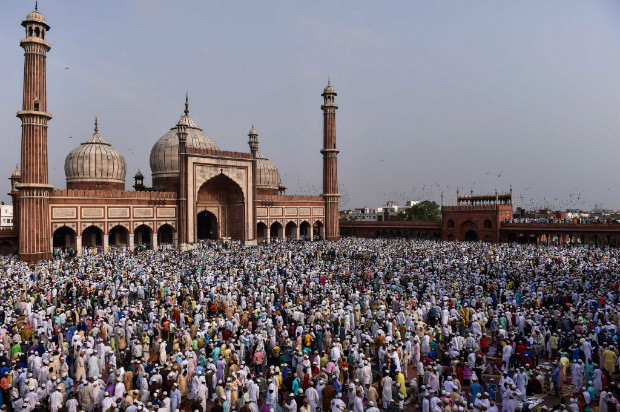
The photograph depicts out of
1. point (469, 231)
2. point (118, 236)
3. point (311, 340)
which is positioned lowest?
point (311, 340)

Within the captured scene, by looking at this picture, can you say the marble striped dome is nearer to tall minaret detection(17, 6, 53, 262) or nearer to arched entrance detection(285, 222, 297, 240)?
tall minaret detection(17, 6, 53, 262)

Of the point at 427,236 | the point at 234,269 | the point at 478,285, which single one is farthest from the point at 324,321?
the point at 427,236

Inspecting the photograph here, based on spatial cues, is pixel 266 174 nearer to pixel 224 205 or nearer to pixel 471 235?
pixel 224 205

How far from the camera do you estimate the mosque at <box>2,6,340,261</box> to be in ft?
79.0

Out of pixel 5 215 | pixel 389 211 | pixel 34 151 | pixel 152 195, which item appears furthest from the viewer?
pixel 389 211

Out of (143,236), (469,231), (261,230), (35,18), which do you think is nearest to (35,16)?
(35,18)

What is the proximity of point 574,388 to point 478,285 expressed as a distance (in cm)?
Result: 781

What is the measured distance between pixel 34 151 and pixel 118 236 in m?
8.55

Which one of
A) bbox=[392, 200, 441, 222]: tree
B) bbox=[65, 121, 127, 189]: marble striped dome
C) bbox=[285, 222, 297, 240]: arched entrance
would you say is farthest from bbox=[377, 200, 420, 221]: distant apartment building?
bbox=[65, 121, 127, 189]: marble striped dome

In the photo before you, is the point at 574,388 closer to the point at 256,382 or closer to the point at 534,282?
the point at 256,382

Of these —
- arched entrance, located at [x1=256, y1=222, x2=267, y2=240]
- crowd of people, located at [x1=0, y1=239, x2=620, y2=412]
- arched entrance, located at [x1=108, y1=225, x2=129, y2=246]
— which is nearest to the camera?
crowd of people, located at [x1=0, y1=239, x2=620, y2=412]

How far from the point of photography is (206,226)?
36938 mm

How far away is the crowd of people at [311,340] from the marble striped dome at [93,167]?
13627 millimetres

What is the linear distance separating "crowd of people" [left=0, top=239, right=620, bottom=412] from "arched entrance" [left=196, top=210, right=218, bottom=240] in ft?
55.3
